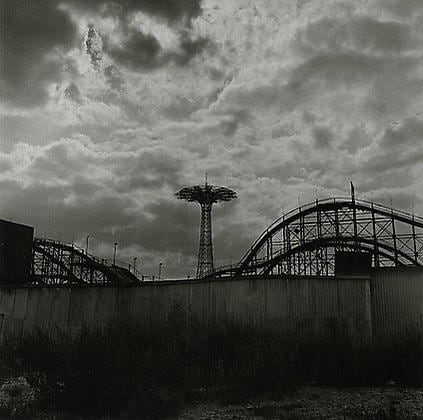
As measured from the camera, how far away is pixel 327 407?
11266 mm

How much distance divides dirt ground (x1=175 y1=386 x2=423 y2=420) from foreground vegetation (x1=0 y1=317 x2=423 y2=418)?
1.44 feet

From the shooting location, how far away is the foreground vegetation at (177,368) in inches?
433

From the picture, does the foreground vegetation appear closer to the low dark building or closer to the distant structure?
the low dark building

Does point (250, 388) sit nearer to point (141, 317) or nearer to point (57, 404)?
point (57, 404)

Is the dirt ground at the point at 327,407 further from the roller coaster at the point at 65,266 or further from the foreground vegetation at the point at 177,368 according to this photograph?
the roller coaster at the point at 65,266

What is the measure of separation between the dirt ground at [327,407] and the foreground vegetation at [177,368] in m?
0.44

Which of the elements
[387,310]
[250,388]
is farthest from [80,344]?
[387,310]

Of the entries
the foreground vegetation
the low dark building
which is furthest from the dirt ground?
the low dark building

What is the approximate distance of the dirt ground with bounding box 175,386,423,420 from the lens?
33.9ft

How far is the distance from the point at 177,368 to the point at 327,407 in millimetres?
3654

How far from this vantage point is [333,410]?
10.9 meters

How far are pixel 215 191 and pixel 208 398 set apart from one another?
35.7 metres

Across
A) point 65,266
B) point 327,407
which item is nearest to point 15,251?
point 65,266

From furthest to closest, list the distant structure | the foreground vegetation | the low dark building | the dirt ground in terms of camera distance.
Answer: the distant structure → the low dark building → the foreground vegetation → the dirt ground
